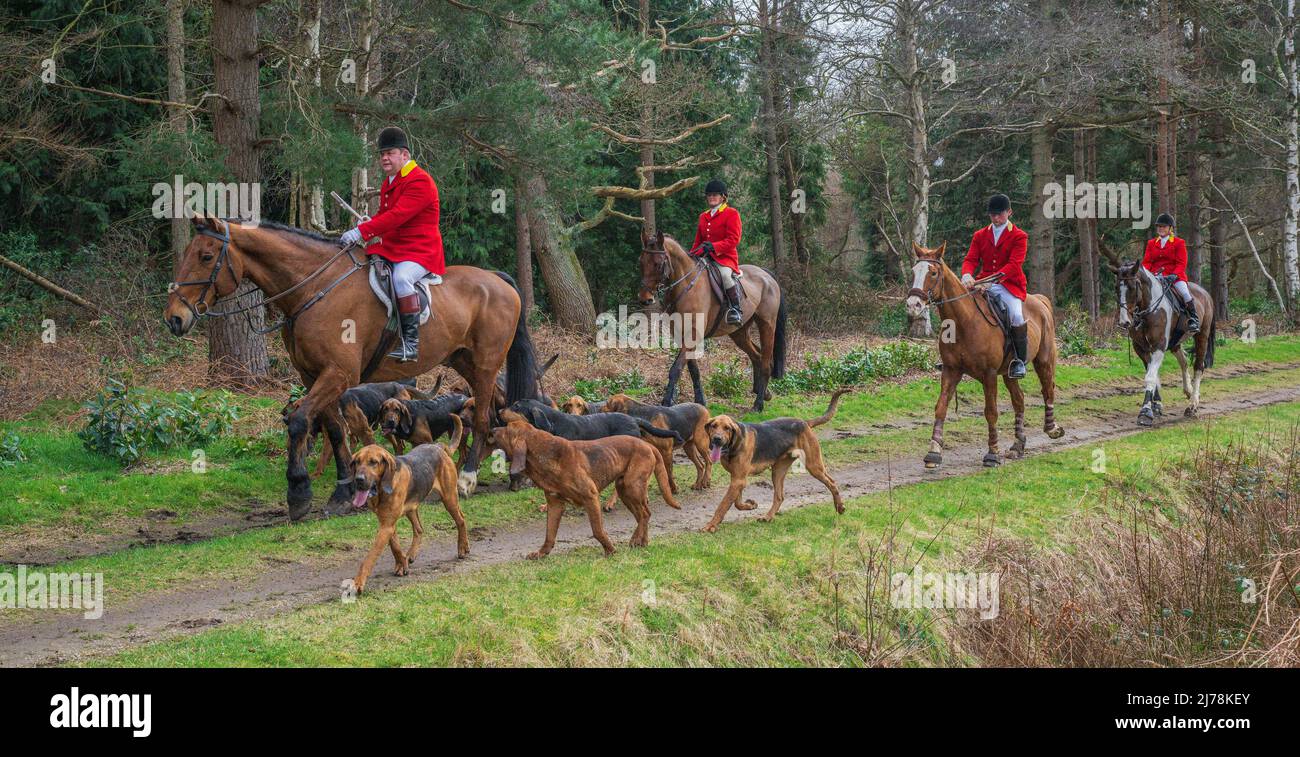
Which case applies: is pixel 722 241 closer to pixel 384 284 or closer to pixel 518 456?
pixel 384 284

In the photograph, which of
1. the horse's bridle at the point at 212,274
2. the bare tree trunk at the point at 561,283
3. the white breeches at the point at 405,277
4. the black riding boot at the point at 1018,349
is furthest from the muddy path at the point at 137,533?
the bare tree trunk at the point at 561,283

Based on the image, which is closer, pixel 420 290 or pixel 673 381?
pixel 420 290

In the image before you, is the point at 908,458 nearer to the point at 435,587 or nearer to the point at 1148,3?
the point at 435,587

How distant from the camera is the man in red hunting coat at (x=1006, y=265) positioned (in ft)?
44.9

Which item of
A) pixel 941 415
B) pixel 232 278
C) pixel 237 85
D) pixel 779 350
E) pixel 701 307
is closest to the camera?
pixel 232 278

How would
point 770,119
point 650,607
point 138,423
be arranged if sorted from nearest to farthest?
1. point 650,607
2. point 138,423
3. point 770,119

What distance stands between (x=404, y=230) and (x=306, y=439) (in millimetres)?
2273

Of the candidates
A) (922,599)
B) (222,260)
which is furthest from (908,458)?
(222,260)

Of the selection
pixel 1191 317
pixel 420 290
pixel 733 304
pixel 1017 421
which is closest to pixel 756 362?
pixel 733 304

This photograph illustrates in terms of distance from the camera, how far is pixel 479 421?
11.5 meters

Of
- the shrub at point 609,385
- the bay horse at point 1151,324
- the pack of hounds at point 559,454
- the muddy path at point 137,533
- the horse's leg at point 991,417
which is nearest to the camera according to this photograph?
the pack of hounds at point 559,454

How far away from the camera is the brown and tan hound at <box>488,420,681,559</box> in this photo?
852cm

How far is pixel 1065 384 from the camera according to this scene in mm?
20125

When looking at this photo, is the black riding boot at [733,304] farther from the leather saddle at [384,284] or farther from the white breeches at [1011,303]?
the leather saddle at [384,284]
